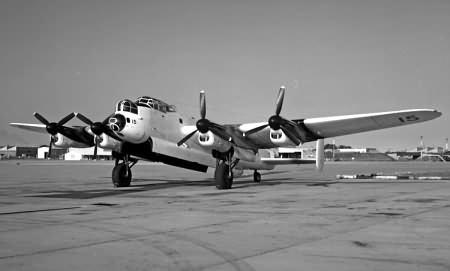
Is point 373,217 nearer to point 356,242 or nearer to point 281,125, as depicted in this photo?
point 356,242

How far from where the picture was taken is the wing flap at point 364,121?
19203mm

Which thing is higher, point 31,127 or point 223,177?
point 31,127

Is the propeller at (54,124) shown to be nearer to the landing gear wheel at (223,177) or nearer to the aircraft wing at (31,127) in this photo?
the aircraft wing at (31,127)

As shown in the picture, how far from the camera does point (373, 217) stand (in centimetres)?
1040

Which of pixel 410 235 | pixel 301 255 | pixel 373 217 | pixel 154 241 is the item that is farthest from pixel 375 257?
pixel 373 217

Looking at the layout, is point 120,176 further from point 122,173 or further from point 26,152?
point 26,152

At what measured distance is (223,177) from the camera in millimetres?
21375

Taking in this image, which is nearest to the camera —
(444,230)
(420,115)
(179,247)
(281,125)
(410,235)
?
(179,247)

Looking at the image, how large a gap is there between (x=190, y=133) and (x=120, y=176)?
4304 mm

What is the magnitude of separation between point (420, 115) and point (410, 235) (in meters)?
12.9

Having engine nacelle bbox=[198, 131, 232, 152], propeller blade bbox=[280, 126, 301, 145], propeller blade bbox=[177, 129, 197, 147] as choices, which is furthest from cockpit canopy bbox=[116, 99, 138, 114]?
propeller blade bbox=[280, 126, 301, 145]

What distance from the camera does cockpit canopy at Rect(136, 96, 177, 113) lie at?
860 inches

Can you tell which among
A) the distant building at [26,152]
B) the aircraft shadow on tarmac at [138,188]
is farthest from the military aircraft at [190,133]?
the distant building at [26,152]

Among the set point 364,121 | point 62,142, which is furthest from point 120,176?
point 364,121
